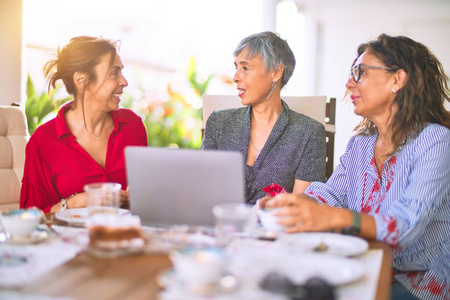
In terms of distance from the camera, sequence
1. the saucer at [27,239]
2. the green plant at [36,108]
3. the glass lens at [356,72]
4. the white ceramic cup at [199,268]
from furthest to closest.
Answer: the green plant at [36,108] → the glass lens at [356,72] → the saucer at [27,239] → the white ceramic cup at [199,268]

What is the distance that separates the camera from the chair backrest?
253 cm

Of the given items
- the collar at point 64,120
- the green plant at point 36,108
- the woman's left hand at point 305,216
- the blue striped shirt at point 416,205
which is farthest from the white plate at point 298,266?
the green plant at point 36,108

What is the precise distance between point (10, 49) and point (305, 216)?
335cm

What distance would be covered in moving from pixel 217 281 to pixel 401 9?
6.91 metres

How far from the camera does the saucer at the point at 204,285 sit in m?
0.94

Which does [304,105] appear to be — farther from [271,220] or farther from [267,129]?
[271,220]

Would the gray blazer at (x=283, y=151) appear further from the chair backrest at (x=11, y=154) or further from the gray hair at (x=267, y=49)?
the chair backrest at (x=11, y=154)

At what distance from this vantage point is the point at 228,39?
8273 mm

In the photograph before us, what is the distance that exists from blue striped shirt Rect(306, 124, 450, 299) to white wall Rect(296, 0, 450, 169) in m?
5.37

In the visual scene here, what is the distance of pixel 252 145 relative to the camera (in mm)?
2463

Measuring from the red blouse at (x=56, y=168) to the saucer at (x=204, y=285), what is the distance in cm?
130

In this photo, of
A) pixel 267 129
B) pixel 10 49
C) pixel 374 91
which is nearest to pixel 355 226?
pixel 374 91

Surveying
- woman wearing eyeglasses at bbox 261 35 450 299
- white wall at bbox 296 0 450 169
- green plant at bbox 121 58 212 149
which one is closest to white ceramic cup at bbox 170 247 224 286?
woman wearing eyeglasses at bbox 261 35 450 299

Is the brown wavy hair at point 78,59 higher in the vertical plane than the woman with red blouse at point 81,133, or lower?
higher
